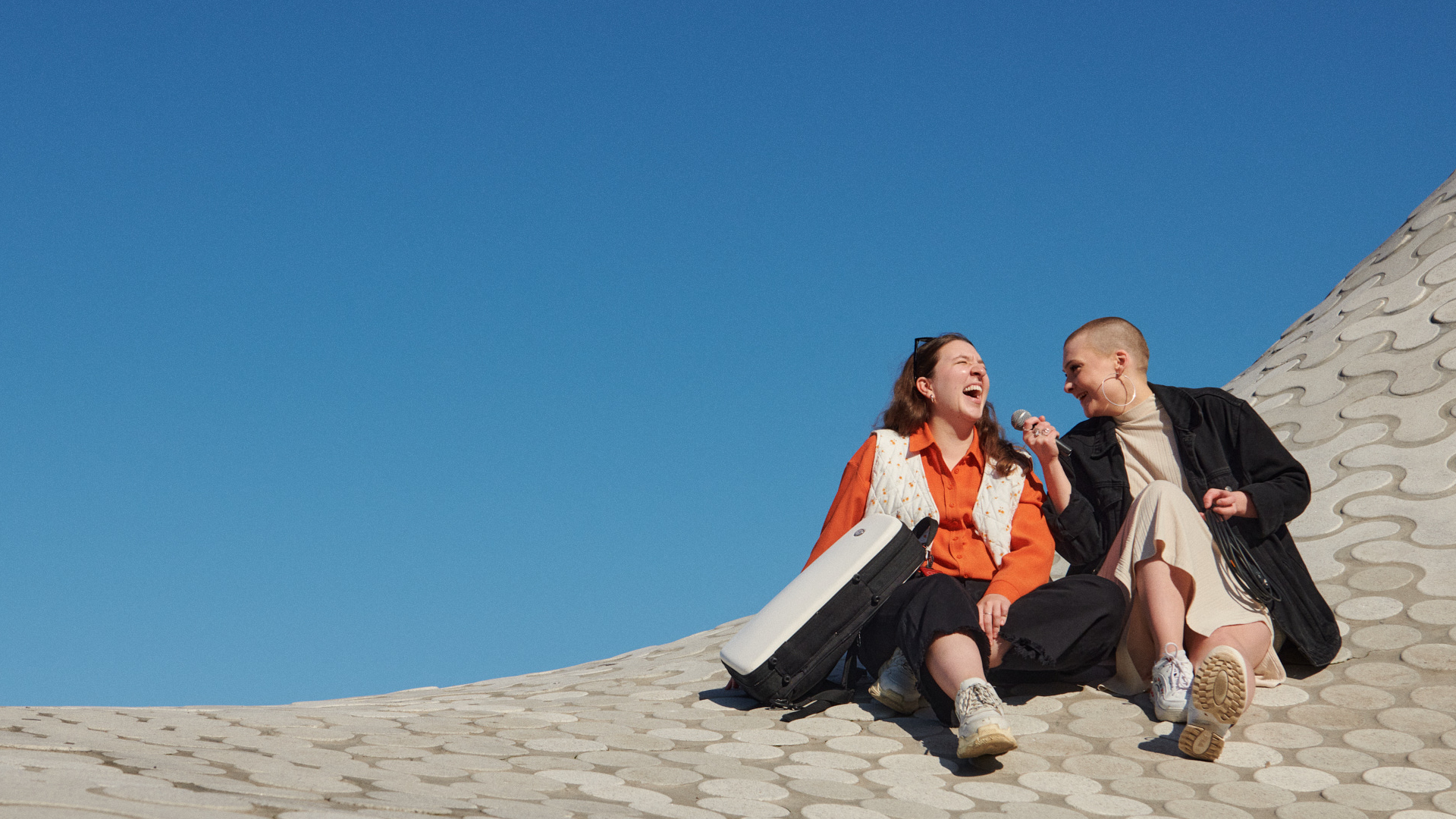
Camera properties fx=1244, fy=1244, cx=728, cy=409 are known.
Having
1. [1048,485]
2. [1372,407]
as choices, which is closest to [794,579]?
[1048,485]

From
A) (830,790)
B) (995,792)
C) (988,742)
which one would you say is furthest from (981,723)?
(830,790)

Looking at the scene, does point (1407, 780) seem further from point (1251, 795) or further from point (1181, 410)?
point (1181, 410)

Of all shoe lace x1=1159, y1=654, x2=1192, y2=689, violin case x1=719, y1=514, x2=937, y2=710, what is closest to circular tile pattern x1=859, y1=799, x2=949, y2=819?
violin case x1=719, y1=514, x2=937, y2=710

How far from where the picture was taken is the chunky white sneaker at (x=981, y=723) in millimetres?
3344

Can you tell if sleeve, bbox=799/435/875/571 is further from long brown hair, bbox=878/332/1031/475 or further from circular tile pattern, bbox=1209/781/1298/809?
circular tile pattern, bbox=1209/781/1298/809

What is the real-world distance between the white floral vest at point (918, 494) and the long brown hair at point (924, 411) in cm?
5

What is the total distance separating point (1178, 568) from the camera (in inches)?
153

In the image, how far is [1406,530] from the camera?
503 centimetres

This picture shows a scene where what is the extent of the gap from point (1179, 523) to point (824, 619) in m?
1.16

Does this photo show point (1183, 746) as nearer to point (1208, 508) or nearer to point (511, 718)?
point (1208, 508)

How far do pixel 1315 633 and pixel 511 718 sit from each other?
8.91 ft

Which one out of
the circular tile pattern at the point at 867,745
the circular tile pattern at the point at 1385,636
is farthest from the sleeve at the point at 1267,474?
the circular tile pattern at the point at 867,745

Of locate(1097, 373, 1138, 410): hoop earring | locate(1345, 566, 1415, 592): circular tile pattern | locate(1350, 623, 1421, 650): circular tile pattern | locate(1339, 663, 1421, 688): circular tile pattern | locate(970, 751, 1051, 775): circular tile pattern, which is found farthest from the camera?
locate(1345, 566, 1415, 592): circular tile pattern

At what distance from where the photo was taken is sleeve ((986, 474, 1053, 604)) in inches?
161
